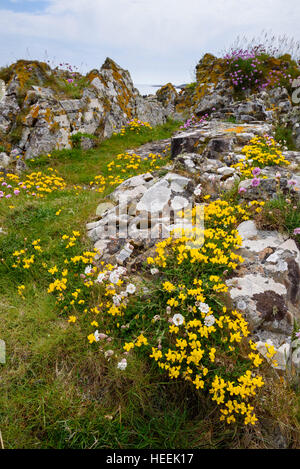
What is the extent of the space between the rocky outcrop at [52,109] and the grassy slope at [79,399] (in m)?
7.54

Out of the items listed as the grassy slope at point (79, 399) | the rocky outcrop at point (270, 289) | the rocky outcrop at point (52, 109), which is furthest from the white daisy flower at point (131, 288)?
the rocky outcrop at point (52, 109)

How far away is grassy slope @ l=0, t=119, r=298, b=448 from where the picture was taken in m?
2.39

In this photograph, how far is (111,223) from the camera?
15.8 ft

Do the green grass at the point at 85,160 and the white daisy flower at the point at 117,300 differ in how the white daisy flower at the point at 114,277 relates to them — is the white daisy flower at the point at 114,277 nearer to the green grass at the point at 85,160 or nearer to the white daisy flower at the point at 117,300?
the white daisy flower at the point at 117,300

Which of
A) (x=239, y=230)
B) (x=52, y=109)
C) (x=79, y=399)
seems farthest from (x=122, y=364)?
(x=52, y=109)

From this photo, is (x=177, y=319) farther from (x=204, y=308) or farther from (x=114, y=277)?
(x=114, y=277)

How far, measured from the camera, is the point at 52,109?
31.9ft

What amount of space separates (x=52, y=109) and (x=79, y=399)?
32.4 feet

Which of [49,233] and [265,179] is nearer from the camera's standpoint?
[265,179]

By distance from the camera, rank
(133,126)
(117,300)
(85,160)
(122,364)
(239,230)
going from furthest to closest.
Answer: (133,126)
(85,160)
(239,230)
(117,300)
(122,364)
